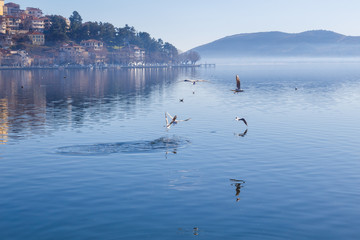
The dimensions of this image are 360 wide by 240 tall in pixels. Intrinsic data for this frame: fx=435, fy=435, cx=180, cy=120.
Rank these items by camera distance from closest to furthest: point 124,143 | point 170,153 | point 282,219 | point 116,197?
point 282,219 < point 116,197 < point 170,153 < point 124,143

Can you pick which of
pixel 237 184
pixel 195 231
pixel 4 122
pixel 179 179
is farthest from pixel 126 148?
pixel 4 122

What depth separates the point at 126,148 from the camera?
4431 cm

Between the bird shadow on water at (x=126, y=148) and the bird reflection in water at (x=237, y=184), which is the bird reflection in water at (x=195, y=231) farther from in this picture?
the bird shadow on water at (x=126, y=148)

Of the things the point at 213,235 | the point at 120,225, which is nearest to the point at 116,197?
the point at 120,225

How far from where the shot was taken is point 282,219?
24484mm

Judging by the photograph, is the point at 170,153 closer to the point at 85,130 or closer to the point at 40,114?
the point at 85,130

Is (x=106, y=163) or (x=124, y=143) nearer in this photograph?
(x=106, y=163)

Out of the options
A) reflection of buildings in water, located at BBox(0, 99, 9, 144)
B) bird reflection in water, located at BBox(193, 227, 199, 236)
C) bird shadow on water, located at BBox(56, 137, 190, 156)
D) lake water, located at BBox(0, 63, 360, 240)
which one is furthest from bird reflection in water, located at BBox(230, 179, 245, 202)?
reflection of buildings in water, located at BBox(0, 99, 9, 144)

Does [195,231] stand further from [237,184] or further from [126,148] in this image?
[126,148]

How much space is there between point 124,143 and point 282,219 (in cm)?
2532

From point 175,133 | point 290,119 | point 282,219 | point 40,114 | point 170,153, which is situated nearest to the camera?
point 282,219

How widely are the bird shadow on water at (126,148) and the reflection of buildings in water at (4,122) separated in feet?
30.6

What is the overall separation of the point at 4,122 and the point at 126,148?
2633cm

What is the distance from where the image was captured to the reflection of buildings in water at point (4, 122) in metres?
49.1
